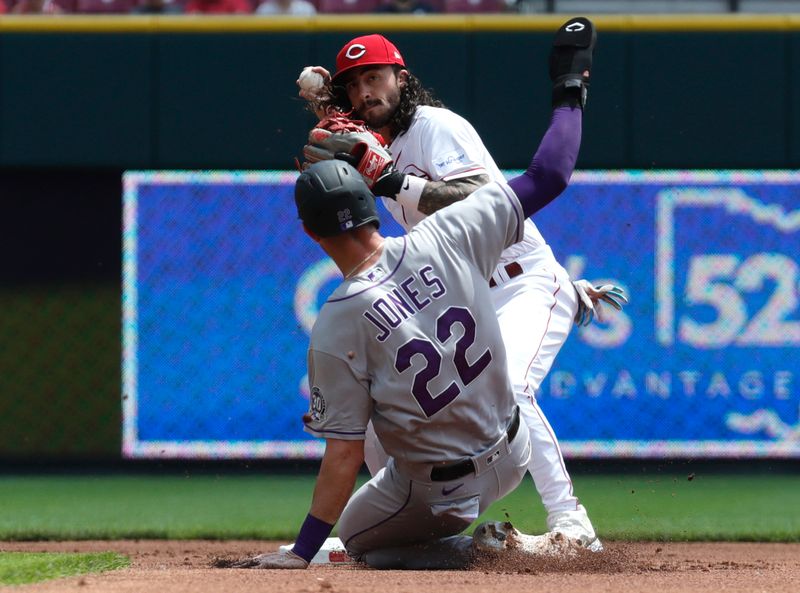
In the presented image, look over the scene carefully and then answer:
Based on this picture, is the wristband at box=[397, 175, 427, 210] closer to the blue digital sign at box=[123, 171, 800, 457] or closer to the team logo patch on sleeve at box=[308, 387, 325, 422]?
the team logo patch on sleeve at box=[308, 387, 325, 422]

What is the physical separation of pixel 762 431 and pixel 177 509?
10.4ft

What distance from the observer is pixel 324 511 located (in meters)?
3.28

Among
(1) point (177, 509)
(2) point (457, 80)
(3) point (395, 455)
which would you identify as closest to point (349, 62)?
(3) point (395, 455)

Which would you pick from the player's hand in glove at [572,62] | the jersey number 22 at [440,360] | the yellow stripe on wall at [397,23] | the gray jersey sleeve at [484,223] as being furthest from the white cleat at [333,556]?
the yellow stripe on wall at [397,23]

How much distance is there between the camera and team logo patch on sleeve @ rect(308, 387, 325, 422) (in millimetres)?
3266

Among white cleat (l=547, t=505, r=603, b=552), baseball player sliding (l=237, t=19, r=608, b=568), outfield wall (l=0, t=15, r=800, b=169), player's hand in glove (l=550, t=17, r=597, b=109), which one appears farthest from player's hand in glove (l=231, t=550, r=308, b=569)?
outfield wall (l=0, t=15, r=800, b=169)

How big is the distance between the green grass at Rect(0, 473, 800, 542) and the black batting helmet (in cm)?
231

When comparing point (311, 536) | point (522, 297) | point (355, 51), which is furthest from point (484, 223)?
point (355, 51)

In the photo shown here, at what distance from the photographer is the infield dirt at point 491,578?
2.99 metres

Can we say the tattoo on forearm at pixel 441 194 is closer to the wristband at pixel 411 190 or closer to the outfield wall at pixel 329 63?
the wristband at pixel 411 190

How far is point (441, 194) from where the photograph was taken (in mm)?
3768

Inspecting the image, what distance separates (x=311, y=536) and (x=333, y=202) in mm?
872

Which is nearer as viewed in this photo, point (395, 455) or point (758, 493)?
point (395, 455)

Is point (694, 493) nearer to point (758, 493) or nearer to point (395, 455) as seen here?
point (758, 493)
